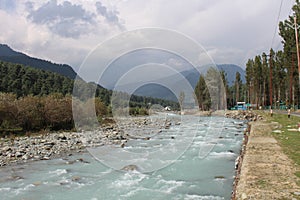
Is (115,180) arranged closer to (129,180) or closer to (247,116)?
(129,180)

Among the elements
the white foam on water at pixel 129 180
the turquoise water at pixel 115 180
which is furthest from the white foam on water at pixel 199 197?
the white foam on water at pixel 129 180

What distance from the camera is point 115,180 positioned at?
10.6 meters

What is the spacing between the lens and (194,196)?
845 cm

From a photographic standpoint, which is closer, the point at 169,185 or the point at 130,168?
the point at 169,185

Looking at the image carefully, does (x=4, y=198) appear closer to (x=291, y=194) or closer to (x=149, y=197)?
(x=149, y=197)

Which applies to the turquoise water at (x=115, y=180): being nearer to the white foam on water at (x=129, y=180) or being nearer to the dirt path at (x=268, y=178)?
the white foam on water at (x=129, y=180)

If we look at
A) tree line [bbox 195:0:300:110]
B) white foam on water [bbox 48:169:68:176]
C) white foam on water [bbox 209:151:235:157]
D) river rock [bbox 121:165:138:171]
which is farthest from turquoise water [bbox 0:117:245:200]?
tree line [bbox 195:0:300:110]

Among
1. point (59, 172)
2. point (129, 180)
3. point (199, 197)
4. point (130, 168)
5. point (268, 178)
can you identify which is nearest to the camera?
point (268, 178)

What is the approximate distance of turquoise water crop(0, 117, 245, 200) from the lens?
890 centimetres

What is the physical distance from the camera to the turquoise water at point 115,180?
29.2ft

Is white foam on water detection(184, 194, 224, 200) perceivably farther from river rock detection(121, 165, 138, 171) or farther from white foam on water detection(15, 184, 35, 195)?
white foam on water detection(15, 184, 35, 195)

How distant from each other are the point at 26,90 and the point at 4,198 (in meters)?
50.3

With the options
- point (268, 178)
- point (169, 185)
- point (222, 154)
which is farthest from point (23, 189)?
point (222, 154)

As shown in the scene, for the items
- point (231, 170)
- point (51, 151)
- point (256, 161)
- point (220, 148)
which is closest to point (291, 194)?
point (256, 161)
